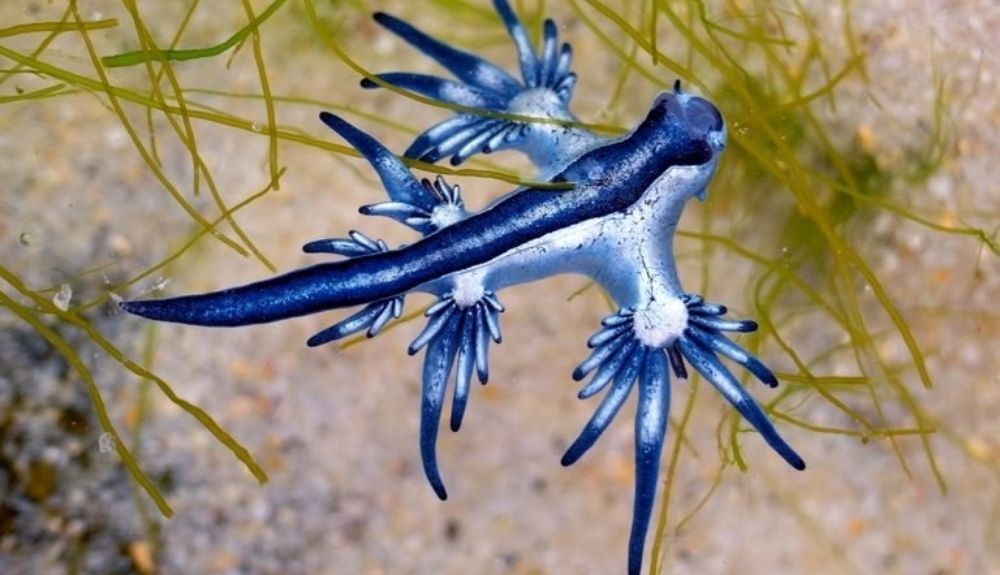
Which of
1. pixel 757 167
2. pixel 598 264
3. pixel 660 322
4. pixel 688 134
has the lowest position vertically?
pixel 660 322

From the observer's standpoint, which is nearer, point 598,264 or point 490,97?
point 598,264

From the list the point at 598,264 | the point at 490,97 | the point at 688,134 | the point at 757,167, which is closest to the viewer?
the point at 688,134

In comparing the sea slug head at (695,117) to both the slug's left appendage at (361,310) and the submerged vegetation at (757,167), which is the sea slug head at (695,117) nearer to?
the slug's left appendage at (361,310)

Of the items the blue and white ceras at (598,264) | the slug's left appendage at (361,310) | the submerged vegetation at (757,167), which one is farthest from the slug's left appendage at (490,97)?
the submerged vegetation at (757,167)

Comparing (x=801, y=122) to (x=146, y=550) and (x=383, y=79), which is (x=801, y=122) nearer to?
(x=383, y=79)

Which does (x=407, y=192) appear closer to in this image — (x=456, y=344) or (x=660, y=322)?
(x=456, y=344)

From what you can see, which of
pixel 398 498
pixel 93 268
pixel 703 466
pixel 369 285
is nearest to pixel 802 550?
pixel 703 466

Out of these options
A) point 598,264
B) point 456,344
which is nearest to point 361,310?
point 456,344

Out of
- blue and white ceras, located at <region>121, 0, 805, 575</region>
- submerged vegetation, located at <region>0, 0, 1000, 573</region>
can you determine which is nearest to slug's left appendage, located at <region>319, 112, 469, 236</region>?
blue and white ceras, located at <region>121, 0, 805, 575</region>
